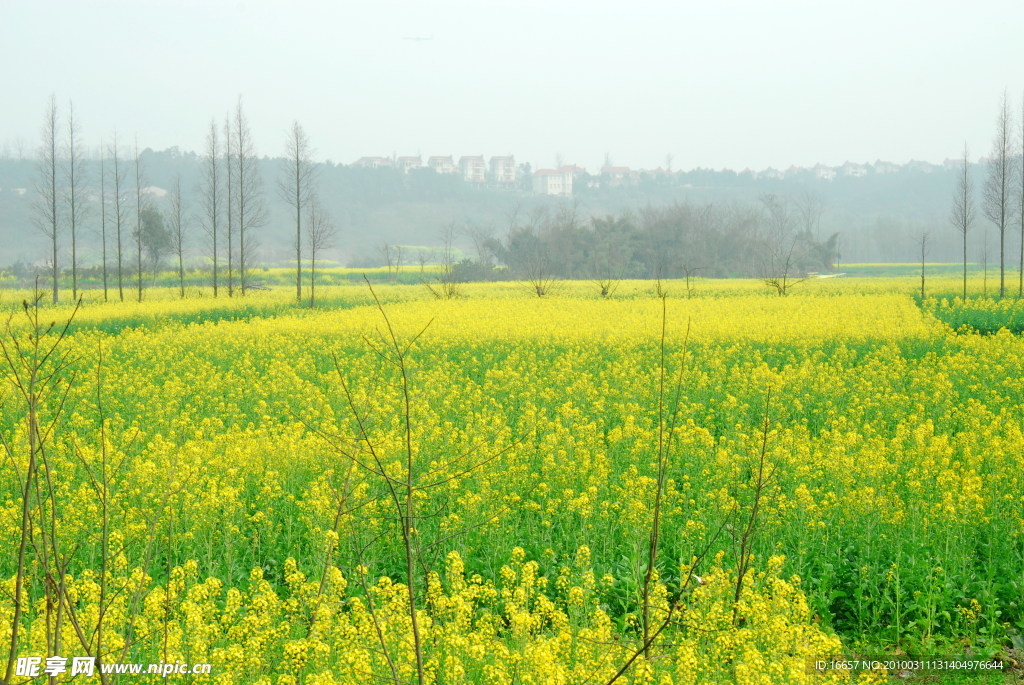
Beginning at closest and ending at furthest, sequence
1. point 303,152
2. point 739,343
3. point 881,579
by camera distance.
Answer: point 881,579, point 739,343, point 303,152

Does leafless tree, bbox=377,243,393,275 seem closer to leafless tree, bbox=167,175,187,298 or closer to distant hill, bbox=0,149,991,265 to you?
distant hill, bbox=0,149,991,265

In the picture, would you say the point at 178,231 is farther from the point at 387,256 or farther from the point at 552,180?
the point at 552,180

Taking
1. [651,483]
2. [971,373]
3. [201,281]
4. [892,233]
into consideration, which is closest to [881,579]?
[651,483]

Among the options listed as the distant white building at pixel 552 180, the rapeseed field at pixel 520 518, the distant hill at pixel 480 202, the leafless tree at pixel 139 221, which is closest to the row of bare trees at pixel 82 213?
the leafless tree at pixel 139 221

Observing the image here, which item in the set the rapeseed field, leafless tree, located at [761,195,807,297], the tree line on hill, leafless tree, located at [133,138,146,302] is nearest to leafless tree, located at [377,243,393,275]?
the tree line on hill

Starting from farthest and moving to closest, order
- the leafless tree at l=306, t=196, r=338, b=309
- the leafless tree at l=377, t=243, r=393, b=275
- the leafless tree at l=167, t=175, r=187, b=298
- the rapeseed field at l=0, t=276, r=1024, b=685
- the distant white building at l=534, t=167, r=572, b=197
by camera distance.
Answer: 1. the distant white building at l=534, t=167, r=572, b=197
2. the leafless tree at l=377, t=243, r=393, b=275
3. the leafless tree at l=167, t=175, r=187, b=298
4. the leafless tree at l=306, t=196, r=338, b=309
5. the rapeseed field at l=0, t=276, r=1024, b=685

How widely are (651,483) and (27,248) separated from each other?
109410 mm

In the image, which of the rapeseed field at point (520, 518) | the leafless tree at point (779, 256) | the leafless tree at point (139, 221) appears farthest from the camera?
the leafless tree at point (779, 256)

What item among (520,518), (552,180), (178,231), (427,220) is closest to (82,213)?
(178,231)

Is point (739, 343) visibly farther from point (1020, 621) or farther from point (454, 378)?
point (1020, 621)

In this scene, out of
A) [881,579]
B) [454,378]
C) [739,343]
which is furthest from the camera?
[739,343]

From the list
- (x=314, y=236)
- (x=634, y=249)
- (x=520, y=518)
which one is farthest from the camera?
(x=634, y=249)

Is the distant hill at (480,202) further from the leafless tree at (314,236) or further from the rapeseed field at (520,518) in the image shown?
the rapeseed field at (520,518)

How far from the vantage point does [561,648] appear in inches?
173
